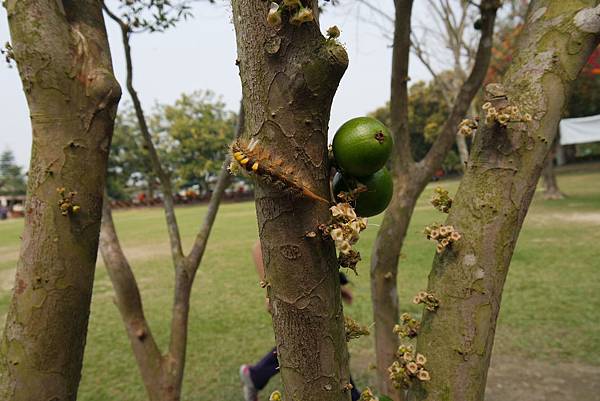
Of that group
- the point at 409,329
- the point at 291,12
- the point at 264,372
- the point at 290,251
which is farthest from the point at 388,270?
the point at 291,12

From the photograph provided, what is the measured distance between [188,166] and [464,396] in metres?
44.8

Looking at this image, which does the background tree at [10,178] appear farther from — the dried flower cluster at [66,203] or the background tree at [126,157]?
the dried flower cluster at [66,203]

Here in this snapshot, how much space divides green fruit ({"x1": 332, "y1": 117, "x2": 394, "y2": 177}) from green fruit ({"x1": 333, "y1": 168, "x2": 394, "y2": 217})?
6 cm

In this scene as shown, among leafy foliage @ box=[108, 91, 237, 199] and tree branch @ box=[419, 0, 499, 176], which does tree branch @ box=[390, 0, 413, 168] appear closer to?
tree branch @ box=[419, 0, 499, 176]

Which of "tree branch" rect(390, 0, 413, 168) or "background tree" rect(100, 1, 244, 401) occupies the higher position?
"tree branch" rect(390, 0, 413, 168)

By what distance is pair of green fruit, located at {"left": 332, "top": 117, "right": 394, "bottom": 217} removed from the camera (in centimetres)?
113

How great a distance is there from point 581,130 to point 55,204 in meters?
22.2

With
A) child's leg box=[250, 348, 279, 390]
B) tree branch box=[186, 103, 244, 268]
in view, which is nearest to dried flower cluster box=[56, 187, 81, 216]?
tree branch box=[186, 103, 244, 268]

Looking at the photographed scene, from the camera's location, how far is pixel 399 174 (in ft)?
12.4

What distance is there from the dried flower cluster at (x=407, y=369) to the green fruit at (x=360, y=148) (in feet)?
1.74

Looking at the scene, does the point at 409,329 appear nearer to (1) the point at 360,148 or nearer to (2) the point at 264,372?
(1) the point at 360,148

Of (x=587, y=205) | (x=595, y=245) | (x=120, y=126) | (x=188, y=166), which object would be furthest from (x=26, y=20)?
(x=120, y=126)

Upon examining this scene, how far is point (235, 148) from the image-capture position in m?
0.97

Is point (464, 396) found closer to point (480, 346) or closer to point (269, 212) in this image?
point (480, 346)
